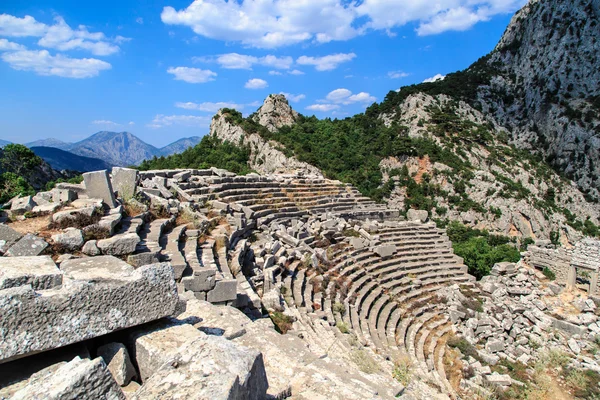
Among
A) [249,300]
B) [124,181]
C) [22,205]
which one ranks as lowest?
[249,300]

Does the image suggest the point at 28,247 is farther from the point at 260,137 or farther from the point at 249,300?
the point at 260,137

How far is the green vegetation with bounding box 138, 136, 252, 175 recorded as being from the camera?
31.2m

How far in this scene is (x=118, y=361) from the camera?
2.55 meters

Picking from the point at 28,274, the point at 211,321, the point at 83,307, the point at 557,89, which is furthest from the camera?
the point at 557,89

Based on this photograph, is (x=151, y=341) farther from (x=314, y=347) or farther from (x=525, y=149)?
(x=525, y=149)

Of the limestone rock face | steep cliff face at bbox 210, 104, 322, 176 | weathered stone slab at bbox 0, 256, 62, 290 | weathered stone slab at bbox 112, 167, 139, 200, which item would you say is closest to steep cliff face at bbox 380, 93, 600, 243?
steep cliff face at bbox 210, 104, 322, 176

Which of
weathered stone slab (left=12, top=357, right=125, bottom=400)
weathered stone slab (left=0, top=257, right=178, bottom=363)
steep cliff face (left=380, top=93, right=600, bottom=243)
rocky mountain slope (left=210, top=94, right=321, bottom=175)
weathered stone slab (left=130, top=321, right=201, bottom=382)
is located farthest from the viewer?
rocky mountain slope (left=210, top=94, right=321, bottom=175)

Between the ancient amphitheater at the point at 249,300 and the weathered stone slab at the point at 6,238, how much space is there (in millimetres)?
19

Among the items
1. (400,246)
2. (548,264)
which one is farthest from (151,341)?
(548,264)

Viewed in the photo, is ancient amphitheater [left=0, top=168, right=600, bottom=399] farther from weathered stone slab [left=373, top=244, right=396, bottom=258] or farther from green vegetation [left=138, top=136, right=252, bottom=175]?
green vegetation [left=138, top=136, right=252, bottom=175]

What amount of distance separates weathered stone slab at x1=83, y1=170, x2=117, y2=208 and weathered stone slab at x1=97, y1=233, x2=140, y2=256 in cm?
205

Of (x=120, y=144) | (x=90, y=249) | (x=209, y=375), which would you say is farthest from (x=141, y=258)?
(x=120, y=144)

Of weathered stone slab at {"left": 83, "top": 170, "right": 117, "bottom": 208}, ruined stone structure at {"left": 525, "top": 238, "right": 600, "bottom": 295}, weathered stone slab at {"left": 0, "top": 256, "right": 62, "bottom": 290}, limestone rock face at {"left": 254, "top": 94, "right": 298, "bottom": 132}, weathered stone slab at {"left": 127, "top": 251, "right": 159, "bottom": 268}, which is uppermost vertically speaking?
limestone rock face at {"left": 254, "top": 94, "right": 298, "bottom": 132}

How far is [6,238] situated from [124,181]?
4.82 meters
